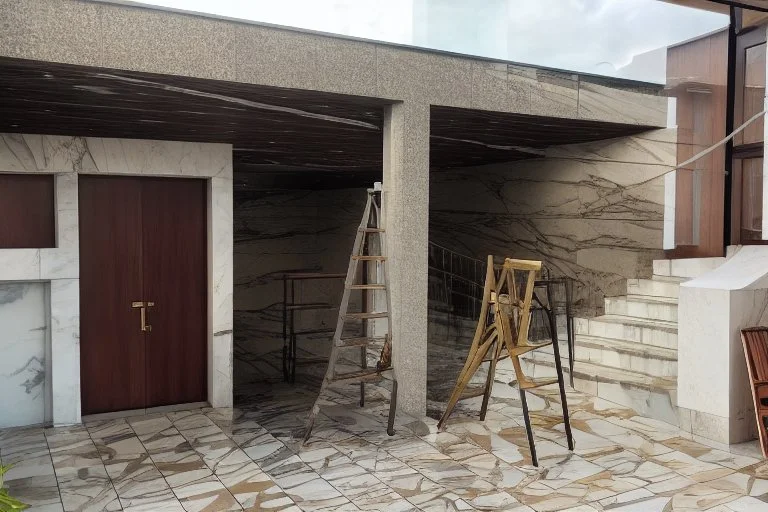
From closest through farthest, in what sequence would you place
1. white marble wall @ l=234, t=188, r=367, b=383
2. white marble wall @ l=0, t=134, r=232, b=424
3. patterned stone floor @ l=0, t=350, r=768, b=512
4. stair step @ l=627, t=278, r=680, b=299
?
patterned stone floor @ l=0, t=350, r=768, b=512
white marble wall @ l=0, t=134, r=232, b=424
stair step @ l=627, t=278, r=680, b=299
white marble wall @ l=234, t=188, r=367, b=383

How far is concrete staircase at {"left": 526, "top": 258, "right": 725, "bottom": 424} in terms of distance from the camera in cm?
658

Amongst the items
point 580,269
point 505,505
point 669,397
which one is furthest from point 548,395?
point 505,505

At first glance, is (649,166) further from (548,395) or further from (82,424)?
(82,424)

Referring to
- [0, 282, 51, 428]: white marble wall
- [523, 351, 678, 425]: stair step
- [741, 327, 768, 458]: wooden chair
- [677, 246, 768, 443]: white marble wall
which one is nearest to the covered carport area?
[0, 282, 51, 428]: white marble wall

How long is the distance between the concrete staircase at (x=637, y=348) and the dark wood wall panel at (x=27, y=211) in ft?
17.7

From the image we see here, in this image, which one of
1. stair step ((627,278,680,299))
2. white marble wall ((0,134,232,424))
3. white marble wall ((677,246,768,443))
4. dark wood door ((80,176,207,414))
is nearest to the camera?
white marble wall ((677,246,768,443))

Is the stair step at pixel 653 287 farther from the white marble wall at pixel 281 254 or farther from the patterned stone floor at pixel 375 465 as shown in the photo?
the white marble wall at pixel 281 254

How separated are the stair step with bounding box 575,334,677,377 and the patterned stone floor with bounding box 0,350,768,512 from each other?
1.73 feet

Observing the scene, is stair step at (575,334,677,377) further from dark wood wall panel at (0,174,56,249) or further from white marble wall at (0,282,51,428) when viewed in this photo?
dark wood wall panel at (0,174,56,249)

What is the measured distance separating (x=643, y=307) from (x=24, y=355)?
6.41 meters

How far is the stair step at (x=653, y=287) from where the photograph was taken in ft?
25.7

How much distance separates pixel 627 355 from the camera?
7160mm

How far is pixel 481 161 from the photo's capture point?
10297mm

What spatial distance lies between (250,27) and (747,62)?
18.5ft
